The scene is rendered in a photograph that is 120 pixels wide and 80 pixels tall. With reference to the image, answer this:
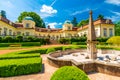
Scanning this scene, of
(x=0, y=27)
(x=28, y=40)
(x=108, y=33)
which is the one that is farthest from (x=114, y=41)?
(x=0, y=27)

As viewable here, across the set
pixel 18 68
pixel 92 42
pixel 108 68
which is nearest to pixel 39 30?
pixel 92 42

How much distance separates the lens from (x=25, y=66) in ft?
26.0

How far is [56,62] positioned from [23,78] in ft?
10.5

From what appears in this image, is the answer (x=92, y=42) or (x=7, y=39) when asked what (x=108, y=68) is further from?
(x=7, y=39)

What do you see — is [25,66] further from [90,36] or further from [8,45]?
[8,45]

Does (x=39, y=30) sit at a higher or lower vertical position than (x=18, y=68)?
higher

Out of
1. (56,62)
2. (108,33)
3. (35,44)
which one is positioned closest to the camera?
(56,62)

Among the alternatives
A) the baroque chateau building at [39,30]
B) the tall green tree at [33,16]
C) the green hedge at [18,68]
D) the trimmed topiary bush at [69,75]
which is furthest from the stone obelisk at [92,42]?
the tall green tree at [33,16]

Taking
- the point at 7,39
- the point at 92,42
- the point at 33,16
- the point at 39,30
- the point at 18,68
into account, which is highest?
the point at 33,16

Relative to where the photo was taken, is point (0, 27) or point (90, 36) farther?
point (0, 27)

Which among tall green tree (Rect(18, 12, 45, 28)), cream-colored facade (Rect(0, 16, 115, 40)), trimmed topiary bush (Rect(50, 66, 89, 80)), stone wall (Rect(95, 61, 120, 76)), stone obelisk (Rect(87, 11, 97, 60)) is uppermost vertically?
tall green tree (Rect(18, 12, 45, 28))

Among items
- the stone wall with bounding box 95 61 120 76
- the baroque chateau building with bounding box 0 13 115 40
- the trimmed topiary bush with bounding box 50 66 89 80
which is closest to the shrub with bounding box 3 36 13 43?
the baroque chateau building with bounding box 0 13 115 40

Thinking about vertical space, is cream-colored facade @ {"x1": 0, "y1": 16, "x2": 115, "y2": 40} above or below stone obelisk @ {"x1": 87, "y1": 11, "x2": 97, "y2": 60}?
above

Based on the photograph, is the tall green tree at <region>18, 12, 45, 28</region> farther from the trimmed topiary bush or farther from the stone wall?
the trimmed topiary bush
